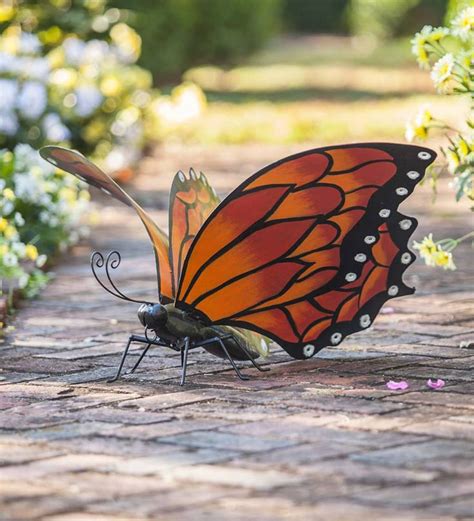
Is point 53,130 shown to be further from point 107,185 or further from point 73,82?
point 107,185

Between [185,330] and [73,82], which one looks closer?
[185,330]

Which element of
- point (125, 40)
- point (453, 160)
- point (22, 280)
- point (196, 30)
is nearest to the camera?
point (453, 160)

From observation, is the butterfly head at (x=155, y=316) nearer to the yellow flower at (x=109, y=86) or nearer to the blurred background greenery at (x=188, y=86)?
the blurred background greenery at (x=188, y=86)

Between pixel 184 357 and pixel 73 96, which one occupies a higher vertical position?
pixel 73 96

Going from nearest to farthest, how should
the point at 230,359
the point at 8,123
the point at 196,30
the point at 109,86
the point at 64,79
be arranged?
the point at 230,359 → the point at 8,123 → the point at 64,79 → the point at 109,86 → the point at 196,30

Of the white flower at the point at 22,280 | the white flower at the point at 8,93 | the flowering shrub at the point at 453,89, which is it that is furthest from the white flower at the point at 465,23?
the white flower at the point at 8,93

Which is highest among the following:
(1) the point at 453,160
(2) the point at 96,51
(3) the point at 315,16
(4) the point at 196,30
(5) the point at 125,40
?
(3) the point at 315,16

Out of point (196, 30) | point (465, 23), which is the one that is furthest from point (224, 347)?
point (196, 30)

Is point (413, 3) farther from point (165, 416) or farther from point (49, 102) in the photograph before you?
point (165, 416)
